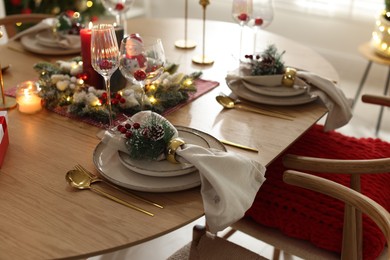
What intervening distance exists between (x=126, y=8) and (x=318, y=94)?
0.81 m

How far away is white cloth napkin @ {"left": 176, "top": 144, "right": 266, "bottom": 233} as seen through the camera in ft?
3.55

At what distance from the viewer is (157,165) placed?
1192mm

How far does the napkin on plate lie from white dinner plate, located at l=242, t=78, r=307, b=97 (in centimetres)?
41

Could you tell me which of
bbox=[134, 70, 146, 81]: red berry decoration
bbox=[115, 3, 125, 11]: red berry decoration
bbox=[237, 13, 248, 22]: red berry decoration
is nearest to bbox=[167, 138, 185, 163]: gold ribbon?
bbox=[134, 70, 146, 81]: red berry decoration

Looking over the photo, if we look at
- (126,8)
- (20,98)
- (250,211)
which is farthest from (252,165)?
(126,8)

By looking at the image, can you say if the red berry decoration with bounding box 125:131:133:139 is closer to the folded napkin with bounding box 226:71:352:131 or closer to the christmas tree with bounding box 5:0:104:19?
the folded napkin with bounding box 226:71:352:131

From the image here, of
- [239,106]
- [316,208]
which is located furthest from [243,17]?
[316,208]

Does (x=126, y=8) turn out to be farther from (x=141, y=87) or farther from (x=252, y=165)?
(x=252, y=165)

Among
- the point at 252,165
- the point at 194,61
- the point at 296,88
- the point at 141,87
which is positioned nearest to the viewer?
the point at 252,165

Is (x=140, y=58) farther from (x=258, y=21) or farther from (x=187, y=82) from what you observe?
(x=258, y=21)

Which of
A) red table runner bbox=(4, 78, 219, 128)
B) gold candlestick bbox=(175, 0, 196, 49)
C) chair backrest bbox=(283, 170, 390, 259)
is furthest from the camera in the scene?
gold candlestick bbox=(175, 0, 196, 49)

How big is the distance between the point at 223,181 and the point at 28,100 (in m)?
0.66

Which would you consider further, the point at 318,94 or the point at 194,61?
the point at 194,61

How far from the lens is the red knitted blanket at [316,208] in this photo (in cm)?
138
